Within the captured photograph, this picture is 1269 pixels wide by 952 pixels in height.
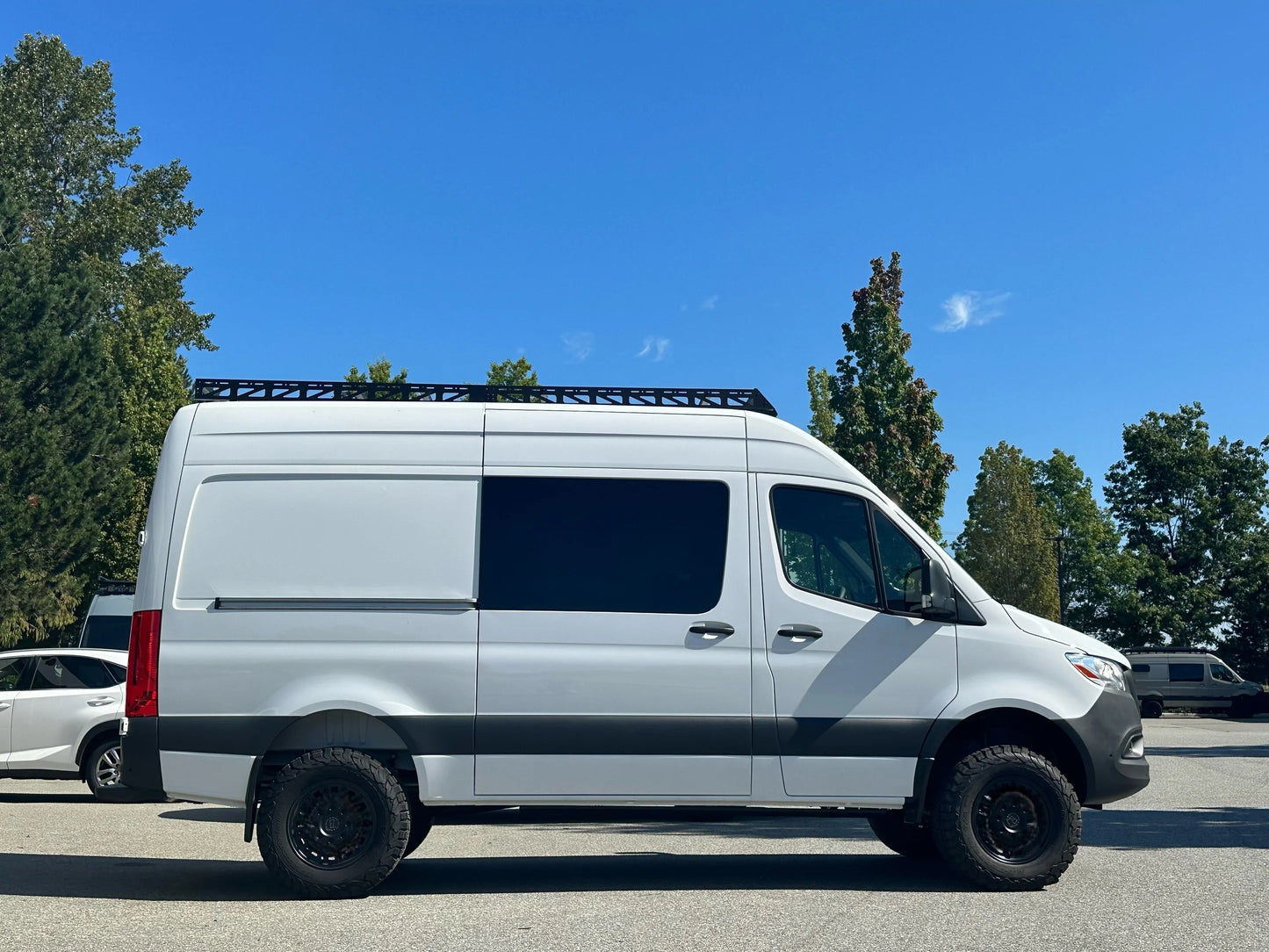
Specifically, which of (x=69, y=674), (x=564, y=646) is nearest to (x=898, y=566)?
(x=564, y=646)

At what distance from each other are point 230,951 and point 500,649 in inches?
86.8

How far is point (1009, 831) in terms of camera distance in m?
7.70

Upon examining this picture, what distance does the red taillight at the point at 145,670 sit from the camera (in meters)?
7.50

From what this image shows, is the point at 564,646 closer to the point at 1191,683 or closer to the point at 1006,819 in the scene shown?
the point at 1006,819

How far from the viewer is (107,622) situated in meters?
20.9

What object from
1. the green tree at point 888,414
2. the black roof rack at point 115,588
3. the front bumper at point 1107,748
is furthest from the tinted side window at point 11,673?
the green tree at point 888,414

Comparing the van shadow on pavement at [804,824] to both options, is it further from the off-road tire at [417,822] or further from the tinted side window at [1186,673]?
the tinted side window at [1186,673]

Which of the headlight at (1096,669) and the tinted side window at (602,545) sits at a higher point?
the tinted side window at (602,545)

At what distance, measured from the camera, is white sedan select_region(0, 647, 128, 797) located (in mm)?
14180

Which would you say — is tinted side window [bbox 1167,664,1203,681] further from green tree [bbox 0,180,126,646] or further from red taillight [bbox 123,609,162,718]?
red taillight [bbox 123,609,162,718]

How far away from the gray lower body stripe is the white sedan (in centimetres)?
755

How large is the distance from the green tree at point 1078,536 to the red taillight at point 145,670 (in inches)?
2714

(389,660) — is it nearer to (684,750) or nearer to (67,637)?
(684,750)

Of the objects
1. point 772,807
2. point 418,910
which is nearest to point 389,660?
point 418,910
